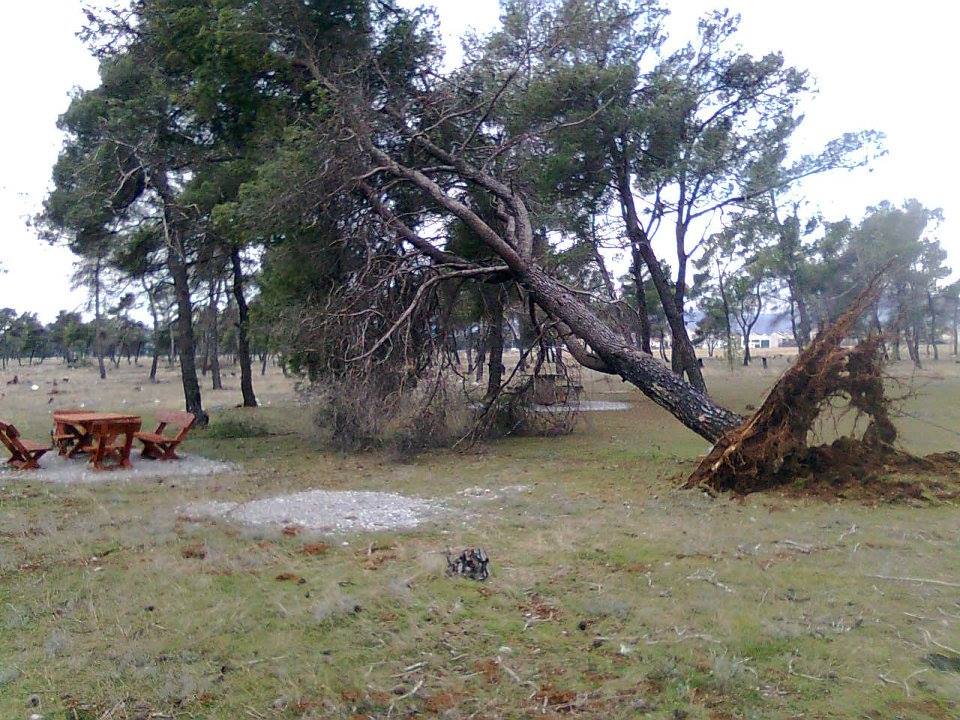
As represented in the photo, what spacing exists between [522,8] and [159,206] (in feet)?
27.6

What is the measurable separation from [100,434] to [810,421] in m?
8.82

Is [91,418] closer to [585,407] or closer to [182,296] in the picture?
[182,296]

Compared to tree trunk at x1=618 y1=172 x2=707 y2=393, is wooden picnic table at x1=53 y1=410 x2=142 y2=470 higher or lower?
lower

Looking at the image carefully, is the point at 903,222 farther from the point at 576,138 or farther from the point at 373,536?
the point at 373,536

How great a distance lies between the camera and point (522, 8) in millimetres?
15805

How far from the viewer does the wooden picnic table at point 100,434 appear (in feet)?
35.7

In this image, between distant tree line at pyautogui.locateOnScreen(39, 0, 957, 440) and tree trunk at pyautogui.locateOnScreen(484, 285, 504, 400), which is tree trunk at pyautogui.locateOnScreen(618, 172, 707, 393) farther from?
tree trunk at pyautogui.locateOnScreen(484, 285, 504, 400)

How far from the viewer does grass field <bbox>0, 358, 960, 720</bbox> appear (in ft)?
11.6

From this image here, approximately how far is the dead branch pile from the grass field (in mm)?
546

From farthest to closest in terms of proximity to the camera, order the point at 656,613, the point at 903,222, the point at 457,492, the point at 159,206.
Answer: the point at 903,222, the point at 159,206, the point at 457,492, the point at 656,613

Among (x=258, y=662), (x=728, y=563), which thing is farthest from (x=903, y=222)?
(x=258, y=662)

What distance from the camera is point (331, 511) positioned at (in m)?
7.82

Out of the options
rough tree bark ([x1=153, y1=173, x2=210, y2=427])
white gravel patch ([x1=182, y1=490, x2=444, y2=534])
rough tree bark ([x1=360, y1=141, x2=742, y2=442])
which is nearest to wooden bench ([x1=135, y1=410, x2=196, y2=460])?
rough tree bark ([x1=153, y1=173, x2=210, y2=427])

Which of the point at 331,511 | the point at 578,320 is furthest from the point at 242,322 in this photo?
the point at 331,511
